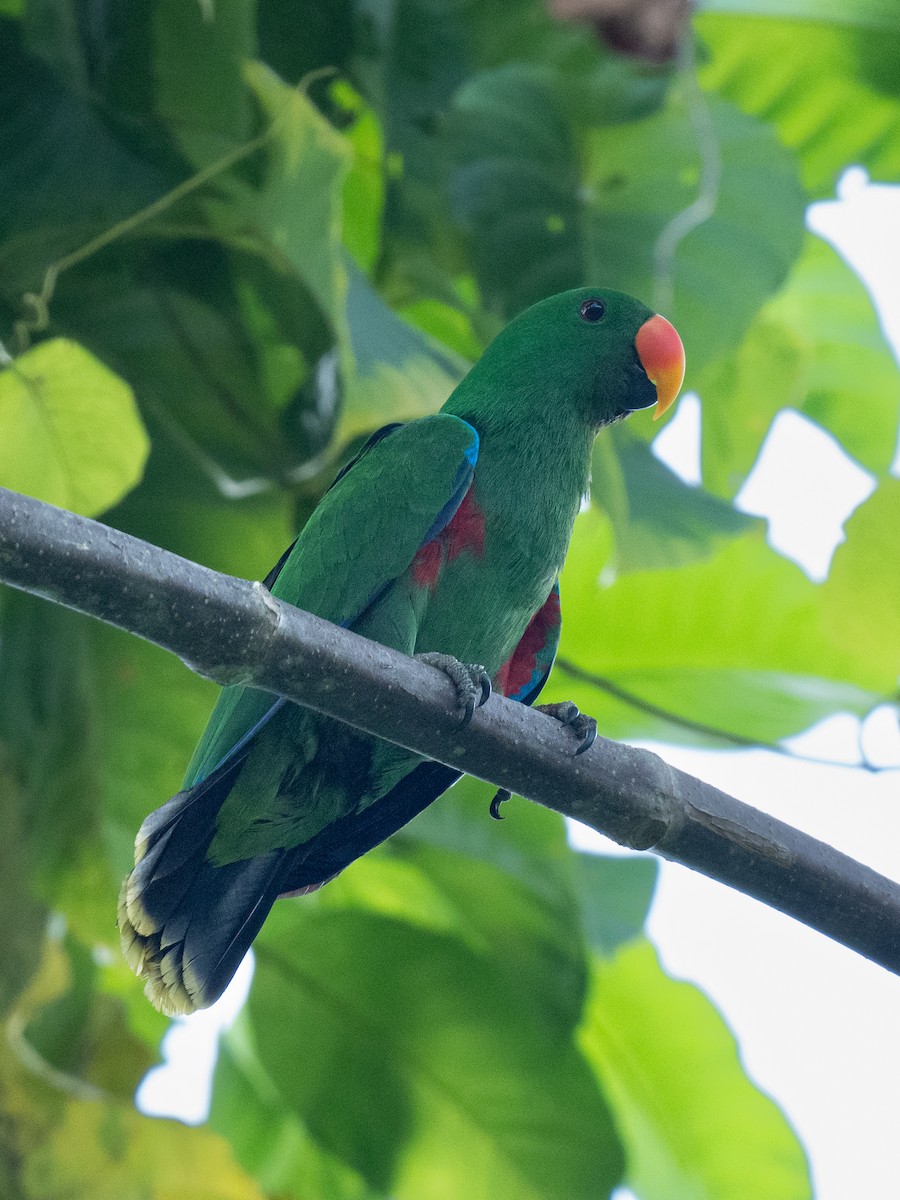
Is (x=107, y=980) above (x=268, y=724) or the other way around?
the other way around

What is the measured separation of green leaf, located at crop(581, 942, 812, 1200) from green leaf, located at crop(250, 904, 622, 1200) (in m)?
0.23

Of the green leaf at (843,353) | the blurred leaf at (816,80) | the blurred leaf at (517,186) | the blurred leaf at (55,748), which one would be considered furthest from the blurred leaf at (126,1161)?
the blurred leaf at (816,80)

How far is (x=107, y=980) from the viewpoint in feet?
7.63

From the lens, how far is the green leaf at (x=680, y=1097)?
2.09 m

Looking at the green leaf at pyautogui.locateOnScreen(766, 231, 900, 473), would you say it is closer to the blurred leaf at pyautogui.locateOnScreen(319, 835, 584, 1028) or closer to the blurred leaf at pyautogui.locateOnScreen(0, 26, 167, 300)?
the blurred leaf at pyautogui.locateOnScreen(319, 835, 584, 1028)

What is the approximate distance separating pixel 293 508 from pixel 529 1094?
2.98 feet

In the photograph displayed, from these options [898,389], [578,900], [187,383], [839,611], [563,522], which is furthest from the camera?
[898,389]

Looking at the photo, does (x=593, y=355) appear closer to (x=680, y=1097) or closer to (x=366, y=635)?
(x=366, y=635)

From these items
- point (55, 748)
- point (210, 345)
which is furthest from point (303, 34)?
point (55, 748)

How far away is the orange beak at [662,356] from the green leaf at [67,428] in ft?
2.40

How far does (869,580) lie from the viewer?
5.30 ft

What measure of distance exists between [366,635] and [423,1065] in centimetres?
69

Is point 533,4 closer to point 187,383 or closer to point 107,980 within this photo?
point 187,383

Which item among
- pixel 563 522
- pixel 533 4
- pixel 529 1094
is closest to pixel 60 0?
pixel 533 4
